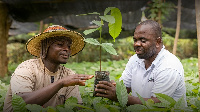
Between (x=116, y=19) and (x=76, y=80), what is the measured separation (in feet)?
1.67

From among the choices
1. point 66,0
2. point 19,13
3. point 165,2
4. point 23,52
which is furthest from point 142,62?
point 23,52

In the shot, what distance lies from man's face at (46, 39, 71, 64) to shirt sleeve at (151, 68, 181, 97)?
79 centimetres

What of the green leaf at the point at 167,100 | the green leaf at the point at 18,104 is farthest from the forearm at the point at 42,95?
the green leaf at the point at 167,100

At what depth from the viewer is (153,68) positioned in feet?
6.47

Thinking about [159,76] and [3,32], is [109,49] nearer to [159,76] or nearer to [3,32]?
[159,76]

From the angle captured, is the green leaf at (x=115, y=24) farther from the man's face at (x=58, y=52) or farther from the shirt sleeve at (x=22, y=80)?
the shirt sleeve at (x=22, y=80)

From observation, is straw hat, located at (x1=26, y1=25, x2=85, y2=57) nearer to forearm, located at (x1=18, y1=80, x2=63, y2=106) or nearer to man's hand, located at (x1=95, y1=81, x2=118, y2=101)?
forearm, located at (x1=18, y1=80, x2=63, y2=106)

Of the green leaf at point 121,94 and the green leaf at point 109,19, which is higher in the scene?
the green leaf at point 109,19

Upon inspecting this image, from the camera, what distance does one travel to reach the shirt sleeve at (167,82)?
1.74 m

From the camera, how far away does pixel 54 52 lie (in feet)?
5.62

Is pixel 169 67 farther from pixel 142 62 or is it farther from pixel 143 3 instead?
pixel 143 3

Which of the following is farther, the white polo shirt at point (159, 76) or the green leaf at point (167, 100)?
the white polo shirt at point (159, 76)

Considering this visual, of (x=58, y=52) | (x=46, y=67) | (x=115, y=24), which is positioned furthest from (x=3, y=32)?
(x=115, y=24)

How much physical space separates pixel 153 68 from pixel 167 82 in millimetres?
257
